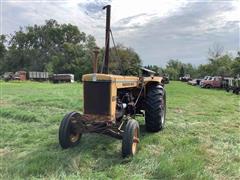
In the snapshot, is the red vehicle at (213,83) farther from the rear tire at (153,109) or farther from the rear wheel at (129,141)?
the rear wheel at (129,141)

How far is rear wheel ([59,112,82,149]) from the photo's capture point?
16.9 feet

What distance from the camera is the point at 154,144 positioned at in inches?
226

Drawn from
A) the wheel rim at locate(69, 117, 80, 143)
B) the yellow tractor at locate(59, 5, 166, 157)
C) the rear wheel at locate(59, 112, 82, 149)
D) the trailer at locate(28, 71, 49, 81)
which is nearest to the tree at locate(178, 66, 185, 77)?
the trailer at locate(28, 71, 49, 81)

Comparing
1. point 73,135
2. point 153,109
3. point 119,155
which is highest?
point 153,109

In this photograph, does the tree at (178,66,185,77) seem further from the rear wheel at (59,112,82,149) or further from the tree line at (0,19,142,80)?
the rear wheel at (59,112,82,149)

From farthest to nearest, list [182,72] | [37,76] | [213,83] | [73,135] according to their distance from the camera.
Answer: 1. [182,72]
2. [37,76]
3. [213,83]
4. [73,135]

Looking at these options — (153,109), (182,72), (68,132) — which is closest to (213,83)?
(153,109)

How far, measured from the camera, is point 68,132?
5.22 m

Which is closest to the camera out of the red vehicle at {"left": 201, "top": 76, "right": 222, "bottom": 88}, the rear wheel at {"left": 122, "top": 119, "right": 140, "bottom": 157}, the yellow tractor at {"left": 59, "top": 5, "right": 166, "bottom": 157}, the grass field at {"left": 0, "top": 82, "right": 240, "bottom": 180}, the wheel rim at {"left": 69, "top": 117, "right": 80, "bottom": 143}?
the grass field at {"left": 0, "top": 82, "right": 240, "bottom": 180}

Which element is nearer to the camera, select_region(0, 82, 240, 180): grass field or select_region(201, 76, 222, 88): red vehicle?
select_region(0, 82, 240, 180): grass field

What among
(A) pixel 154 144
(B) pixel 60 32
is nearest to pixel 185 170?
(A) pixel 154 144

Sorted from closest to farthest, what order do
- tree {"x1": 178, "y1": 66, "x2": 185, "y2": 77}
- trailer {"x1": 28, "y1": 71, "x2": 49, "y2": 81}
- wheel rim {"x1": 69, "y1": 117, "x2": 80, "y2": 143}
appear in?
wheel rim {"x1": 69, "y1": 117, "x2": 80, "y2": 143} → trailer {"x1": 28, "y1": 71, "x2": 49, "y2": 81} → tree {"x1": 178, "y1": 66, "x2": 185, "y2": 77}

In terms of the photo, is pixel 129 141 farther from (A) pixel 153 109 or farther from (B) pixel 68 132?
(A) pixel 153 109

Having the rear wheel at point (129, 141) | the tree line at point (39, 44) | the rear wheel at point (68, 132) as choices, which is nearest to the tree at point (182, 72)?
the tree line at point (39, 44)
